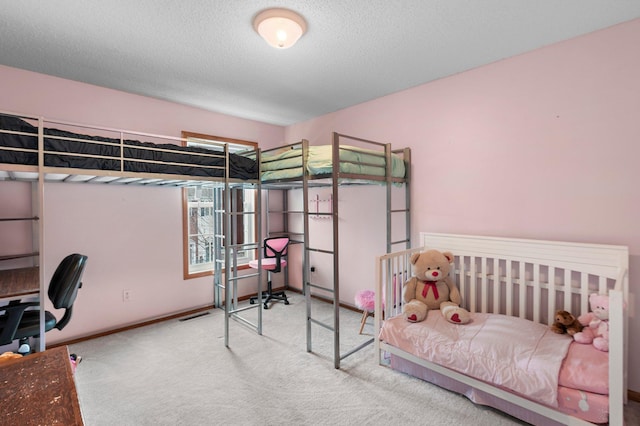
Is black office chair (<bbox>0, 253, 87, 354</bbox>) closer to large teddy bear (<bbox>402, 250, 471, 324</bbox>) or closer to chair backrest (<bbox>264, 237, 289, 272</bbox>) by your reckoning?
chair backrest (<bbox>264, 237, 289, 272</bbox>)

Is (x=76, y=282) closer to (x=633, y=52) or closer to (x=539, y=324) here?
(x=539, y=324)

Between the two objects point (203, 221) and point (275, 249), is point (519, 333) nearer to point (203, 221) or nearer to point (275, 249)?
point (275, 249)

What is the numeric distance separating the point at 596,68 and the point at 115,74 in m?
3.86

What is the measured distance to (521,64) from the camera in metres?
2.48

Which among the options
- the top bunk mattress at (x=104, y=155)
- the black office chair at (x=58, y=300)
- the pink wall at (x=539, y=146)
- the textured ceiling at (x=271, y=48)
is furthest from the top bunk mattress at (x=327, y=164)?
the black office chair at (x=58, y=300)

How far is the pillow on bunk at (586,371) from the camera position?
63.6 inches

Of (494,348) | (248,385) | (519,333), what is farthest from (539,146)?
(248,385)

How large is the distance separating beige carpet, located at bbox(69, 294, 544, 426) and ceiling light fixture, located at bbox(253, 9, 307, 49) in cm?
246

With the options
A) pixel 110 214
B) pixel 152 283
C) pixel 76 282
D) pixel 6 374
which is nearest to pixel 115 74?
pixel 110 214

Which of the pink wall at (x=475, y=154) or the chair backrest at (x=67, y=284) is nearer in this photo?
the pink wall at (x=475, y=154)

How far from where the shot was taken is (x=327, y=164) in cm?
250

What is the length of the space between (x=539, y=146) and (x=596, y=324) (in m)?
1.33

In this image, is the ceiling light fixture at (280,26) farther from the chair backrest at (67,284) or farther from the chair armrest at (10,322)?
the chair armrest at (10,322)

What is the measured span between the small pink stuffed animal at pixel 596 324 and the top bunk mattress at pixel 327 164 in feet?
5.79
